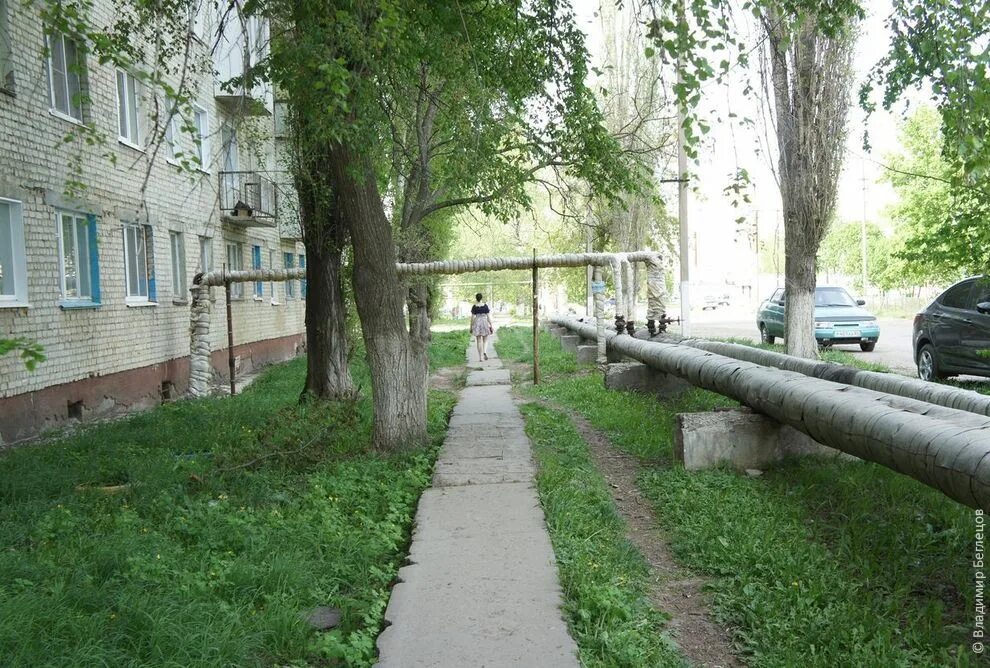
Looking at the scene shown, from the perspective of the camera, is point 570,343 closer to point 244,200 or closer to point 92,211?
point 244,200

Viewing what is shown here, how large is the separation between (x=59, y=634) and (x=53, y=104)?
9107mm

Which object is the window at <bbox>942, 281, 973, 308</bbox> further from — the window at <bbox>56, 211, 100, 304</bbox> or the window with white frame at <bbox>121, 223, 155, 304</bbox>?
the window with white frame at <bbox>121, 223, 155, 304</bbox>

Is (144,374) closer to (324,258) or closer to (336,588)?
(324,258)

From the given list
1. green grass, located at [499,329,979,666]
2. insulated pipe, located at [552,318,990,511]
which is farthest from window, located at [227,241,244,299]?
green grass, located at [499,329,979,666]

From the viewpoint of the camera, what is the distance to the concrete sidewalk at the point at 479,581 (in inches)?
115

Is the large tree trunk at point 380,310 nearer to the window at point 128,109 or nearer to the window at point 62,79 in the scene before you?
the window at point 62,79

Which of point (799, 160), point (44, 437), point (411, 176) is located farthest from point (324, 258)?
point (799, 160)

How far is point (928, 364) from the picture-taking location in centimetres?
1070

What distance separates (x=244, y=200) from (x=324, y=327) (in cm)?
844

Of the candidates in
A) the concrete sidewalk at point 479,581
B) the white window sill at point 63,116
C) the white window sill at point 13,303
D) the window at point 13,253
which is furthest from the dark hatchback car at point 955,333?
the white window sill at point 63,116

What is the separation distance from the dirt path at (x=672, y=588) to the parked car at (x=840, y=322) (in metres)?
12.2

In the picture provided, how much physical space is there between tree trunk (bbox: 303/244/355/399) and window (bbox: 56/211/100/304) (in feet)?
10.8

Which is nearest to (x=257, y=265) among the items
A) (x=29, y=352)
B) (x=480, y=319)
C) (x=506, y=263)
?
(x=480, y=319)

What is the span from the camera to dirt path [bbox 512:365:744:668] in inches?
124
